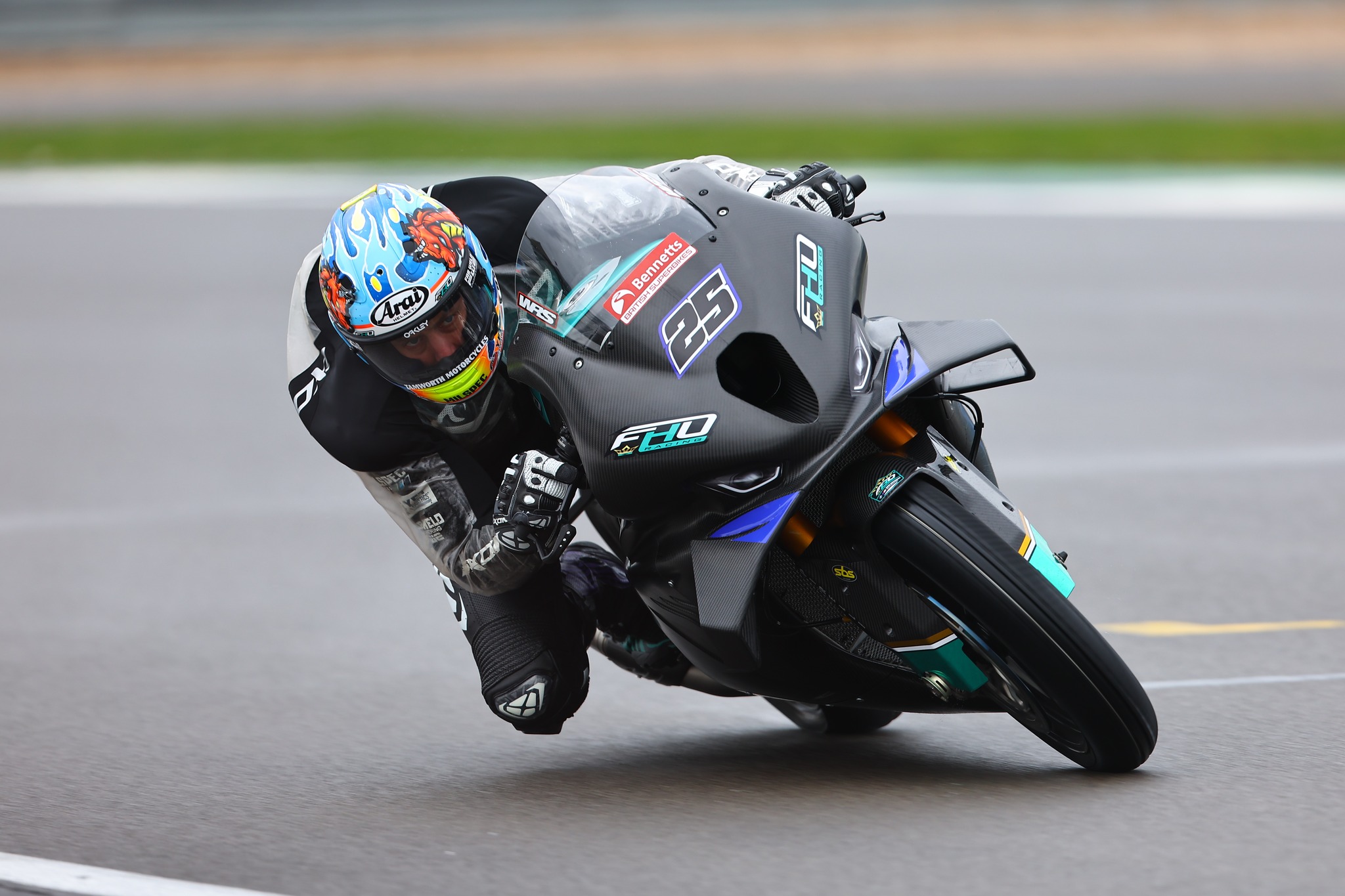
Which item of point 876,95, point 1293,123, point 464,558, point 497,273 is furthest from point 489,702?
point 876,95

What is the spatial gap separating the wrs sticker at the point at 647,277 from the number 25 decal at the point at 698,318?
2.8 inches

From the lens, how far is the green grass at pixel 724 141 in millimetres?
17766

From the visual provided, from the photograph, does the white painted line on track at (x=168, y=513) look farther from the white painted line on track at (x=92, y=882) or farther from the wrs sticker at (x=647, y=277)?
the wrs sticker at (x=647, y=277)

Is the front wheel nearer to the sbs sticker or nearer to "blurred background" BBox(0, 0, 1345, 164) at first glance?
the sbs sticker

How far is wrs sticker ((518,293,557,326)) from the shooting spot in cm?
389

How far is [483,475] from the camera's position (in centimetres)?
434

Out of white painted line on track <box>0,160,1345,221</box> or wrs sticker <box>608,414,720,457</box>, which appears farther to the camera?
white painted line on track <box>0,160,1345,221</box>

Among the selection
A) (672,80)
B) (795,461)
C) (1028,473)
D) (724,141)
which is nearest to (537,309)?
(795,461)

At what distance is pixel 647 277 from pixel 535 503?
55 centimetres

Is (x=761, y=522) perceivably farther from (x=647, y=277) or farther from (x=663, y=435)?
(x=647, y=277)

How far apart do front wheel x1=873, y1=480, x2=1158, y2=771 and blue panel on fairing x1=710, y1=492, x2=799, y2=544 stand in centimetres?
20

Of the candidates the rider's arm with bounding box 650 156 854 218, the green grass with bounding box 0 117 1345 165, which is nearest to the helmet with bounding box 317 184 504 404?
the rider's arm with bounding box 650 156 854 218

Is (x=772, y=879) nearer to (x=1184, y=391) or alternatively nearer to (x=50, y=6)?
(x=1184, y=391)

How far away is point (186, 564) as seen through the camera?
7164mm
